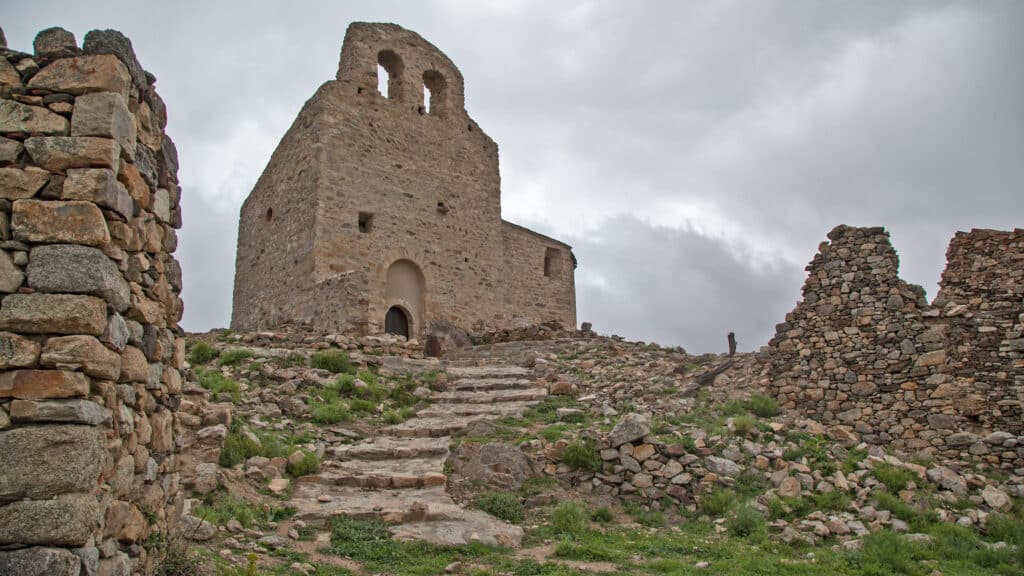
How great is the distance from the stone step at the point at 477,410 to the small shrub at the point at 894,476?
5.23 metres

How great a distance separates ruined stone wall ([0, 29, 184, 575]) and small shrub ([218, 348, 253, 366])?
8.24m

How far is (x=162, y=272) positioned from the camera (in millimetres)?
5094

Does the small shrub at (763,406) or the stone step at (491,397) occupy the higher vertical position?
the stone step at (491,397)

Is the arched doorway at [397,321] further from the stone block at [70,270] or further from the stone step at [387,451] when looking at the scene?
the stone block at [70,270]

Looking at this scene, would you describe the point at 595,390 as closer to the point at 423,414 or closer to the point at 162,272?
the point at 423,414

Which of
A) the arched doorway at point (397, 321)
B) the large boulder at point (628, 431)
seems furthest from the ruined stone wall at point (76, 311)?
the arched doorway at point (397, 321)

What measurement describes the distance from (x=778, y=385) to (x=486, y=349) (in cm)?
941

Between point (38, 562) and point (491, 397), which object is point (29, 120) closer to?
point (38, 562)

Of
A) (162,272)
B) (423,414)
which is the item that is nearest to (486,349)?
(423,414)

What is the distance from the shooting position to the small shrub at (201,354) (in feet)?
41.4

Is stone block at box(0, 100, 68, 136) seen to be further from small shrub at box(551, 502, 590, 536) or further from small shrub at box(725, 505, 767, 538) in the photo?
small shrub at box(725, 505, 767, 538)

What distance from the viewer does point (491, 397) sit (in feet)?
42.7

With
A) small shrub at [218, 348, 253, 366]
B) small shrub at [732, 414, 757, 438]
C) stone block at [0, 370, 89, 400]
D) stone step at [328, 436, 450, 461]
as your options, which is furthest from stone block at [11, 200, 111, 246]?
small shrub at [218, 348, 253, 366]

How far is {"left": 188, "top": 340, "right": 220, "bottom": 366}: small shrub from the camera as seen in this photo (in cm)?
1262
